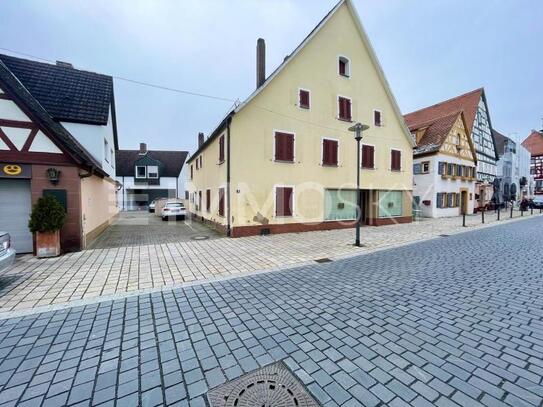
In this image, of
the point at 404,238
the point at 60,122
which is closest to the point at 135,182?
the point at 60,122

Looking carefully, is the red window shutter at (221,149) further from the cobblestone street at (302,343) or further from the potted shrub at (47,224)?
the cobblestone street at (302,343)

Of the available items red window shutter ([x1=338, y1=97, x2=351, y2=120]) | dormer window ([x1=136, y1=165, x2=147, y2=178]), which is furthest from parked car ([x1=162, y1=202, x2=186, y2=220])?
dormer window ([x1=136, y1=165, x2=147, y2=178])

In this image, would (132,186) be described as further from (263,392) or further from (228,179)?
(263,392)

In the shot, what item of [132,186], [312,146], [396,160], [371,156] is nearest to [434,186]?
[396,160]

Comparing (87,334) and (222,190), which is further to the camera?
(222,190)

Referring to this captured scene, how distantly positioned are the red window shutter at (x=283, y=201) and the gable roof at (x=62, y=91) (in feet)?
29.1

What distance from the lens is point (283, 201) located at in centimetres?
1226

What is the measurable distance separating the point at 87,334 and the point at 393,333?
4251 mm

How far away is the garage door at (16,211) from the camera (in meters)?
7.57

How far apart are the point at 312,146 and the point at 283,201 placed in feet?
11.4

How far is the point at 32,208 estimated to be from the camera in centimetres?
A: 723

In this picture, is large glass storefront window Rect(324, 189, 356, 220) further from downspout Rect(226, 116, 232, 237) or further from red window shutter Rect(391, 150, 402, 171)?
downspout Rect(226, 116, 232, 237)

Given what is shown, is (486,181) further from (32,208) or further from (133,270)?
(32,208)

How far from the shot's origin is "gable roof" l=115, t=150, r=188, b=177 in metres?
32.9
